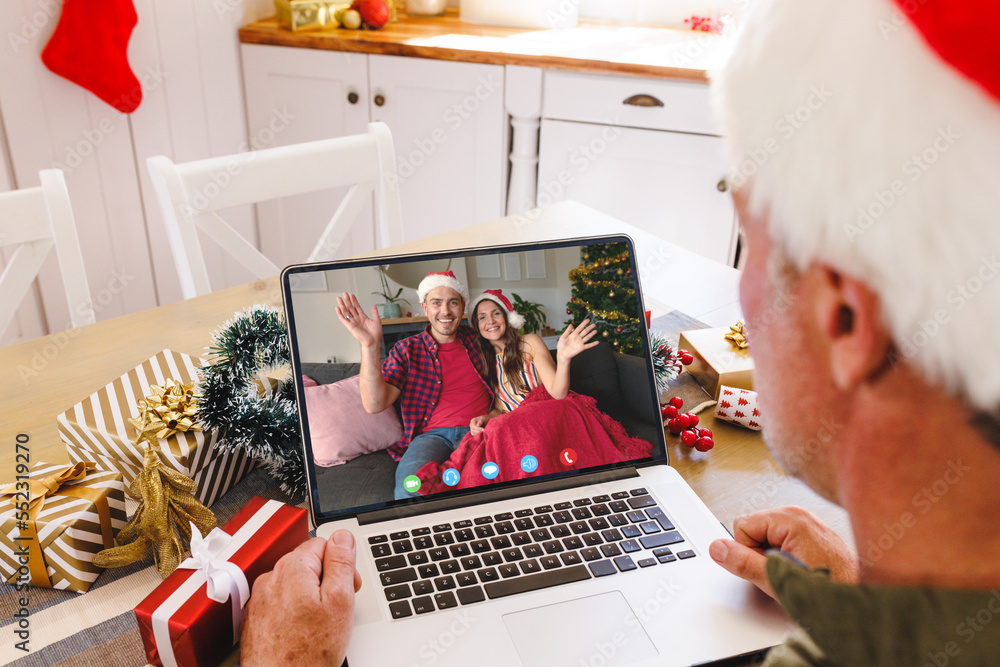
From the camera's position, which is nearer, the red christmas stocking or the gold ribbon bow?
the gold ribbon bow

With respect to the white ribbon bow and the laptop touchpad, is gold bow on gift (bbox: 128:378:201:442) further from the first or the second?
the laptop touchpad

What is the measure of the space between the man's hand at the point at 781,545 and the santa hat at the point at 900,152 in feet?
1.58

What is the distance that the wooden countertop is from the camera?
7.00 feet

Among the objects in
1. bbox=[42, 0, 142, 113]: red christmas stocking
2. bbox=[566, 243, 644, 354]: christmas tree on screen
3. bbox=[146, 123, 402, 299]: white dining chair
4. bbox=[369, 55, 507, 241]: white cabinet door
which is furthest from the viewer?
bbox=[369, 55, 507, 241]: white cabinet door

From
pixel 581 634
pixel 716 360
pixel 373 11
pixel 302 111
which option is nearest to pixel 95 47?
pixel 302 111

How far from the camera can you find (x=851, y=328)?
213 millimetres

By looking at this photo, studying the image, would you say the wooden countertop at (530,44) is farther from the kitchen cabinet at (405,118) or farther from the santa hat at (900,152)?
the santa hat at (900,152)

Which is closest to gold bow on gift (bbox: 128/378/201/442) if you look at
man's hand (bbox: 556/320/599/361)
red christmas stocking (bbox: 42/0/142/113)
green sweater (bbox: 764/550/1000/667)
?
man's hand (bbox: 556/320/599/361)

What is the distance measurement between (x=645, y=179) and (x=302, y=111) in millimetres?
1149

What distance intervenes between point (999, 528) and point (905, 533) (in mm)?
26

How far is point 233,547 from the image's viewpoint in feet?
2.07

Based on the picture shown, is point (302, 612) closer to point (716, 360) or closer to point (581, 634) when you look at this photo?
point (581, 634)

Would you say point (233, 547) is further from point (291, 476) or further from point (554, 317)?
point (554, 317)

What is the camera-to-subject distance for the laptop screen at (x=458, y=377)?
2.36 ft
